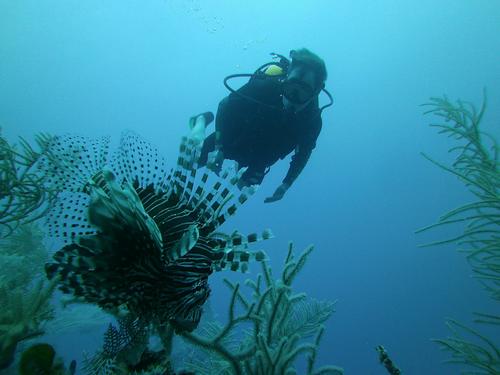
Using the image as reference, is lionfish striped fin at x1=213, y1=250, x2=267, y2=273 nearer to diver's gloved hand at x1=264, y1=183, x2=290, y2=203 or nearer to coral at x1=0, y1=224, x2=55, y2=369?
coral at x1=0, y1=224, x2=55, y2=369

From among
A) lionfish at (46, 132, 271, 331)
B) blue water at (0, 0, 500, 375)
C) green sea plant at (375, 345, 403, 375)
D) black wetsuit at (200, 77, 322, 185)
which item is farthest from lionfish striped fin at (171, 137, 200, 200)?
blue water at (0, 0, 500, 375)

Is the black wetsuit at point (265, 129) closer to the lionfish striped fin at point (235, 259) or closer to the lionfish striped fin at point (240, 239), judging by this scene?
the lionfish striped fin at point (240, 239)

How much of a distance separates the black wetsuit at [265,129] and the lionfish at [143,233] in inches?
116

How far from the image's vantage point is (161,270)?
1918mm

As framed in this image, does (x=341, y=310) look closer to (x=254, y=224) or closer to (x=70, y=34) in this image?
(x=254, y=224)

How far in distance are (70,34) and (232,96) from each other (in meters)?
63.6

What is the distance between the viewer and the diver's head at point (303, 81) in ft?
18.0

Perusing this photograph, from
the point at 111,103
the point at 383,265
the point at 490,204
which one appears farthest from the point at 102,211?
the point at 111,103

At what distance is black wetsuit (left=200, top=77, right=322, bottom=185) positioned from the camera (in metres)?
5.71

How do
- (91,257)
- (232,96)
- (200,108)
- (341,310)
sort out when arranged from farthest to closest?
(200,108) → (341,310) → (232,96) → (91,257)

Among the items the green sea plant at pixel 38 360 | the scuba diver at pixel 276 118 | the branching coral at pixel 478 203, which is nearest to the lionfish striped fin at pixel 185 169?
the green sea plant at pixel 38 360

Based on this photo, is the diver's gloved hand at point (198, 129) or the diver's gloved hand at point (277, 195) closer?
the diver's gloved hand at point (198, 129)

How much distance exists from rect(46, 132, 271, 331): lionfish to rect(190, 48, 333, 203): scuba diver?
273 cm

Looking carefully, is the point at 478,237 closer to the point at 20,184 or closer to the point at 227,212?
the point at 227,212
